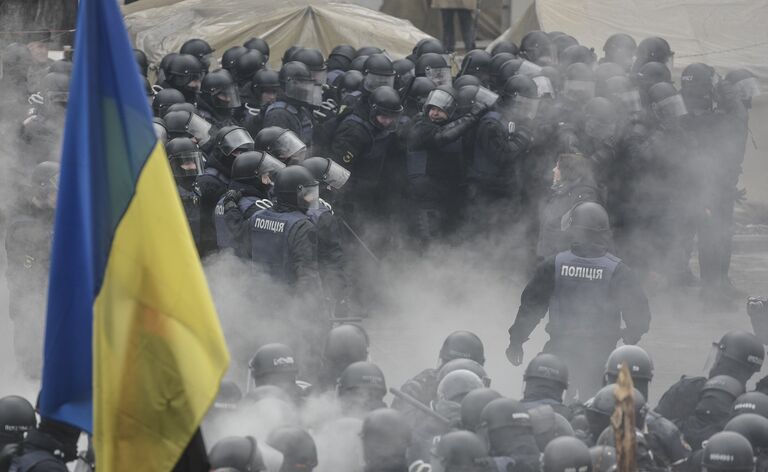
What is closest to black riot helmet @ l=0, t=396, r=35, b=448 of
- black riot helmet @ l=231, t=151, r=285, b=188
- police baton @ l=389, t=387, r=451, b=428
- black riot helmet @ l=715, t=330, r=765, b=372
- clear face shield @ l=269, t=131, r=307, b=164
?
police baton @ l=389, t=387, r=451, b=428

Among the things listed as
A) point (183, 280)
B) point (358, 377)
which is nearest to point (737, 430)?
point (358, 377)

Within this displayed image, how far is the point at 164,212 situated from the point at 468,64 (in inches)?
411

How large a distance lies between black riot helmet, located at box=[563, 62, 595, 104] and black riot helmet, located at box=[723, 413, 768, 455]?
6418 millimetres

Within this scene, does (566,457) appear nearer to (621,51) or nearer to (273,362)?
(273,362)

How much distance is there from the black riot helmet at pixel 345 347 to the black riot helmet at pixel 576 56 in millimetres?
6431

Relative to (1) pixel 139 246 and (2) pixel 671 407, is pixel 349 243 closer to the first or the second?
(2) pixel 671 407

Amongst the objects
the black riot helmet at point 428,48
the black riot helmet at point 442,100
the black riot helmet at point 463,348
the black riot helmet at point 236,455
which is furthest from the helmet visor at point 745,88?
the black riot helmet at point 236,455

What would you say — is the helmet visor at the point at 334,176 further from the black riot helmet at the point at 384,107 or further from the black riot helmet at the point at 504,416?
the black riot helmet at the point at 504,416

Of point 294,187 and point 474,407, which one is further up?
point 294,187

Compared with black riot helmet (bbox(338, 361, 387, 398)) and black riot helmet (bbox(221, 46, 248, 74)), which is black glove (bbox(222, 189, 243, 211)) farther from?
black riot helmet (bbox(221, 46, 248, 74))

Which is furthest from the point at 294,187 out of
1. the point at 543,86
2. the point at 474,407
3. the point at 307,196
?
the point at 543,86

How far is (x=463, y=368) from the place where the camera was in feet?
28.1

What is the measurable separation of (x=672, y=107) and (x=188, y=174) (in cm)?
433

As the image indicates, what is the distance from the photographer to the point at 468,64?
1505cm
